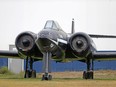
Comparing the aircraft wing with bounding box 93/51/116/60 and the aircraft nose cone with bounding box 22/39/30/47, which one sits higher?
the aircraft nose cone with bounding box 22/39/30/47

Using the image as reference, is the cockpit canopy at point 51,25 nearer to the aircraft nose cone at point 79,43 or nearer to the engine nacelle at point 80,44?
the engine nacelle at point 80,44

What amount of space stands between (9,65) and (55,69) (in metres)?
6.81

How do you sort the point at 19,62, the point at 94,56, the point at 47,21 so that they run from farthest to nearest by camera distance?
the point at 19,62, the point at 94,56, the point at 47,21

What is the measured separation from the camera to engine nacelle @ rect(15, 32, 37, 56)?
30219 mm

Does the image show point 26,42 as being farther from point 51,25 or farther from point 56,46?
point 56,46

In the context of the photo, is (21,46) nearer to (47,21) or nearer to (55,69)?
(47,21)

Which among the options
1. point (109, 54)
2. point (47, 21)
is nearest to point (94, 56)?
point (109, 54)

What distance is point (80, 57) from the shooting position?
3088 cm

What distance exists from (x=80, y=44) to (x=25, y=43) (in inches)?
143

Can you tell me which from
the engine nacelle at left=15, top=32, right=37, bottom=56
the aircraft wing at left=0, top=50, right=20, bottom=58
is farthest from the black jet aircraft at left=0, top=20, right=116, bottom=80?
the aircraft wing at left=0, top=50, right=20, bottom=58

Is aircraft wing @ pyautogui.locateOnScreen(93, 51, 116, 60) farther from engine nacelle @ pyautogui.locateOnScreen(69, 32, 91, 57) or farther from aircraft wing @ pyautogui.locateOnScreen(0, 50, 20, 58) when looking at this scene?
aircraft wing @ pyautogui.locateOnScreen(0, 50, 20, 58)

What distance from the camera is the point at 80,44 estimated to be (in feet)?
98.4

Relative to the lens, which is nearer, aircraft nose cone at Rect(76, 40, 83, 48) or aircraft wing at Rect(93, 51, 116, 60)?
aircraft nose cone at Rect(76, 40, 83, 48)

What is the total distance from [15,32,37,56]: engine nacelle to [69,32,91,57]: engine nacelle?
2521mm
